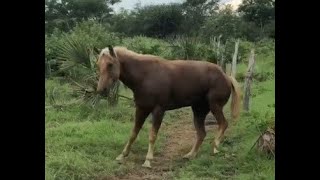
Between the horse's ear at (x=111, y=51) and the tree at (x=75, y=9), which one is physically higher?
the tree at (x=75, y=9)

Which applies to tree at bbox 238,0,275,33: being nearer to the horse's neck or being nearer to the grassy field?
the grassy field

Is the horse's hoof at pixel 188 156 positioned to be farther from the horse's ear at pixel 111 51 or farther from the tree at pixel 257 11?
the tree at pixel 257 11

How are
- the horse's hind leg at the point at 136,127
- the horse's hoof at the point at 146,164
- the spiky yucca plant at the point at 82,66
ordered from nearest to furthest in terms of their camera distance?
the horse's hoof at the point at 146,164
the horse's hind leg at the point at 136,127
the spiky yucca plant at the point at 82,66

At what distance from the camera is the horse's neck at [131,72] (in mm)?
6867

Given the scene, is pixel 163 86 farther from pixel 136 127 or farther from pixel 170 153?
pixel 170 153

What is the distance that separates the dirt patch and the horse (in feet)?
0.60

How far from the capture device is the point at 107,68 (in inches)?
256

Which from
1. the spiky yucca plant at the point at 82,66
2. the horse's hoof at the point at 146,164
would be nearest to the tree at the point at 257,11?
the spiky yucca plant at the point at 82,66

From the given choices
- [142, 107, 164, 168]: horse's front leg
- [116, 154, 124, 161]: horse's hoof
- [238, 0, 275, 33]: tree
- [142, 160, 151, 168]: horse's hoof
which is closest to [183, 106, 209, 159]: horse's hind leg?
[142, 107, 164, 168]: horse's front leg

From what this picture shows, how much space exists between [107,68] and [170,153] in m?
1.75

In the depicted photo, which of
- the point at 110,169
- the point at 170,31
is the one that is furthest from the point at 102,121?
the point at 170,31
